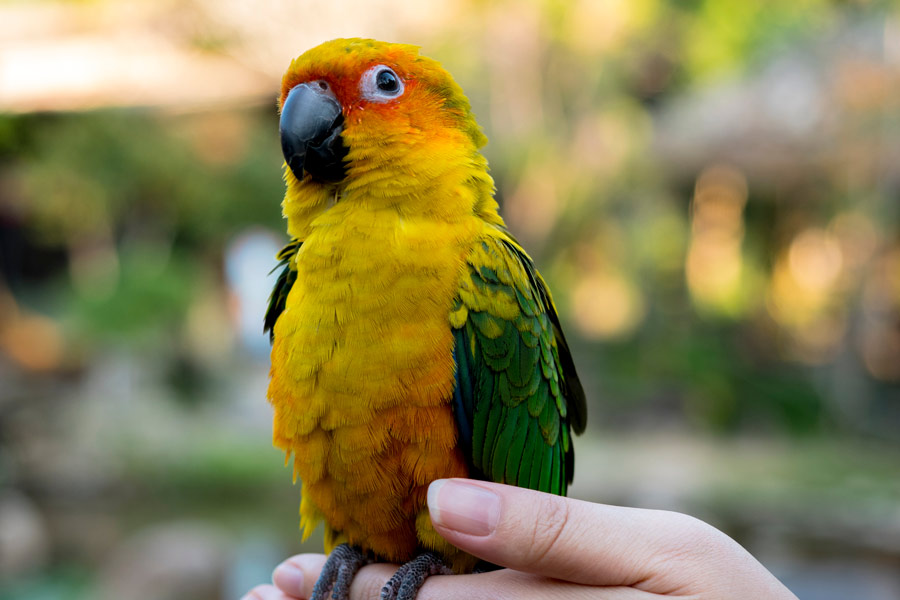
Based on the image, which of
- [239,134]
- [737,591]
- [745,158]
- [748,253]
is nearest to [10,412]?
[239,134]

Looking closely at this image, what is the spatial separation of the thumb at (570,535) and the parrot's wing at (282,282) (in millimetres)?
489

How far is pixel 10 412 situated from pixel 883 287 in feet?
28.2

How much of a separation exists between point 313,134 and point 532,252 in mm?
6219

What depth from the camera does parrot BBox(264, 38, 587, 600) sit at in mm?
1019

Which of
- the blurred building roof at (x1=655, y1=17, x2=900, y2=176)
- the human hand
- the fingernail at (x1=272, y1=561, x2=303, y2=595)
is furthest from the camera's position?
the blurred building roof at (x1=655, y1=17, x2=900, y2=176)

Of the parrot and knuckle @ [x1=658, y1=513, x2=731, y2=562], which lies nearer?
knuckle @ [x1=658, y1=513, x2=731, y2=562]

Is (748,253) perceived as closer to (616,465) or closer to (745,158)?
(745,158)

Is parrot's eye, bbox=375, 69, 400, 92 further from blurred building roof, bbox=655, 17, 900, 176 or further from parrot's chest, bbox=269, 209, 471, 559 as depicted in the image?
blurred building roof, bbox=655, 17, 900, 176

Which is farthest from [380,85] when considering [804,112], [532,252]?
[804,112]

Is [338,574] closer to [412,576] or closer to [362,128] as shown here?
[412,576]

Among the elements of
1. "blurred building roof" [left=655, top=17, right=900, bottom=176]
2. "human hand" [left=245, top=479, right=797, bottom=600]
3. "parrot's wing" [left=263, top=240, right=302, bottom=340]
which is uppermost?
"blurred building roof" [left=655, top=17, right=900, bottom=176]

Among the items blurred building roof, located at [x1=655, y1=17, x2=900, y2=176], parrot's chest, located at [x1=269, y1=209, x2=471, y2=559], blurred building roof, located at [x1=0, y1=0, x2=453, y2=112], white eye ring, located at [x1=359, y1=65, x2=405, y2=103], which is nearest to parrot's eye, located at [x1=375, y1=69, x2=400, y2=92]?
white eye ring, located at [x1=359, y1=65, x2=405, y2=103]

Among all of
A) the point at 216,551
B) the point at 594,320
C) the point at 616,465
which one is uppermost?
the point at 594,320

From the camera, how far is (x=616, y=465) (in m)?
6.36
